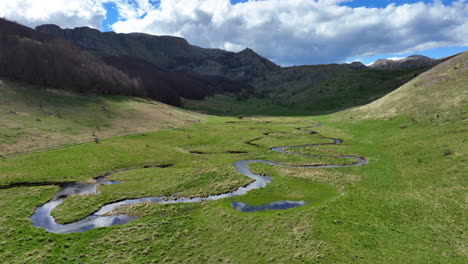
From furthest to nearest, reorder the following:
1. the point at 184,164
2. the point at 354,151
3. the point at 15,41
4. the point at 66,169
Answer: the point at 15,41
the point at 354,151
the point at 184,164
the point at 66,169

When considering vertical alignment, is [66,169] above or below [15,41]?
below

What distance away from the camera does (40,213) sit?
103 ft

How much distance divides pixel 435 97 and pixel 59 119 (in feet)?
431

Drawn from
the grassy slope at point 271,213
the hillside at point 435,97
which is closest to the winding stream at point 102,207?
the grassy slope at point 271,213

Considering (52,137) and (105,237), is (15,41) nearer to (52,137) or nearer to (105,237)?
(52,137)

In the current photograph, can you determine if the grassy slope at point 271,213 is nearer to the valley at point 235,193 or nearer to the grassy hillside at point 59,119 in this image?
the valley at point 235,193

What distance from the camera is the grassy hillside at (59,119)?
6362cm

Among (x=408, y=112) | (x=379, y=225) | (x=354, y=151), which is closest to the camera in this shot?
(x=379, y=225)

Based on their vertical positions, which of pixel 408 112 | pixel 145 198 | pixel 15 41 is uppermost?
pixel 15 41

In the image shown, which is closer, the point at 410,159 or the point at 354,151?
the point at 410,159

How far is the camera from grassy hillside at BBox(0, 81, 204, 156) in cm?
6362

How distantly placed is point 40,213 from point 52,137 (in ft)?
147

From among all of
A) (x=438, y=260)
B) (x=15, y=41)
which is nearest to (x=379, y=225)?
(x=438, y=260)

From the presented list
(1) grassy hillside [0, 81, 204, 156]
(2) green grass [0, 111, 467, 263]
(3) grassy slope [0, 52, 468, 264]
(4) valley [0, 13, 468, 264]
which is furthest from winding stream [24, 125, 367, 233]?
(1) grassy hillside [0, 81, 204, 156]
